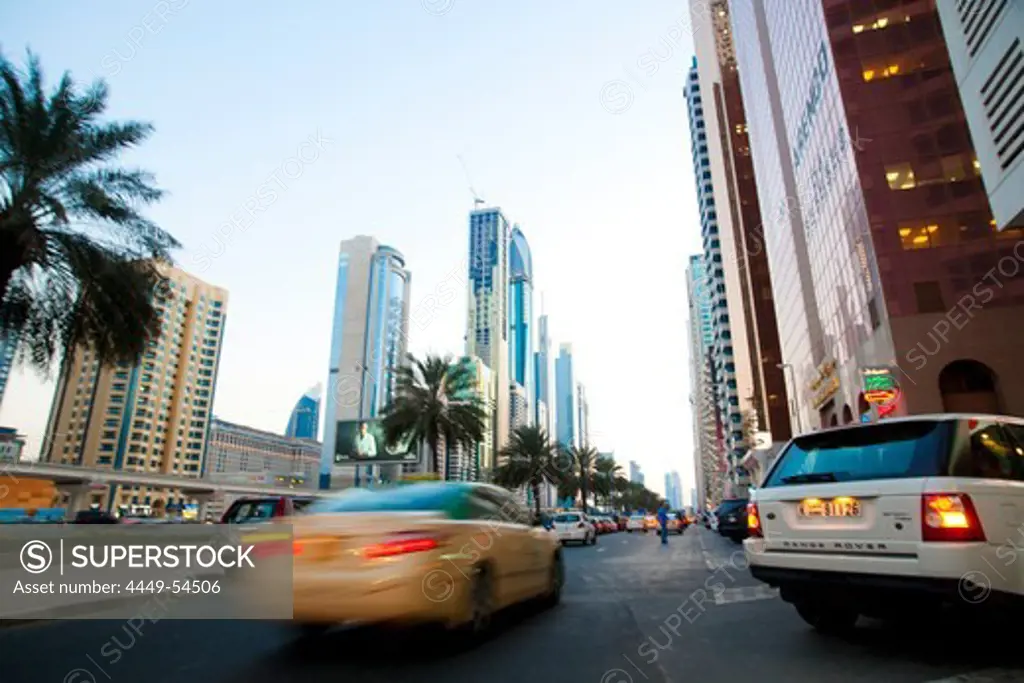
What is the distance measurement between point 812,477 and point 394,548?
3379mm

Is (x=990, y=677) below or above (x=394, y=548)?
below

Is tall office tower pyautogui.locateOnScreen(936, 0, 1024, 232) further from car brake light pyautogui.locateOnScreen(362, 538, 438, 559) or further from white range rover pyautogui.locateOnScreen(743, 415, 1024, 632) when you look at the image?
car brake light pyautogui.locateOnScreen(362, 538, 438, 559)

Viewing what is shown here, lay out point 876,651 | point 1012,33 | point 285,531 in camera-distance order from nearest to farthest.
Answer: point 876,651, point 285,531, point 1012,33

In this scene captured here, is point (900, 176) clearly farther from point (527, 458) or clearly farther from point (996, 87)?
point (527, 458)

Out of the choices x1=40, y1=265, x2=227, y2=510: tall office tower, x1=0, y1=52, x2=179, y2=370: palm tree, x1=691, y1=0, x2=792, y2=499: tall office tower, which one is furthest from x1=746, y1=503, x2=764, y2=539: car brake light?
x1=40, y1=265, x2=227, y2=510: tall office tower

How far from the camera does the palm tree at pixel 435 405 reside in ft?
114

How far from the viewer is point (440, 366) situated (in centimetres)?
3481

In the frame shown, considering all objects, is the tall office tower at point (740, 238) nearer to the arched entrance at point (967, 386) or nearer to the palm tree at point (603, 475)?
the palm tree at point (603, 475)

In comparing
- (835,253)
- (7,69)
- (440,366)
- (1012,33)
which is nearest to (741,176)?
(835,253)

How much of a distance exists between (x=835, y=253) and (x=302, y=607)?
37.3 meters

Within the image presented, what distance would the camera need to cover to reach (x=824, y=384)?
3969 centimetres

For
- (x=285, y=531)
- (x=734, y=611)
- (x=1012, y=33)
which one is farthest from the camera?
(x=1012, y=33)

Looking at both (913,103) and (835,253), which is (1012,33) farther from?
(835,253)

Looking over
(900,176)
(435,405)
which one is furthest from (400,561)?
(900,176)
